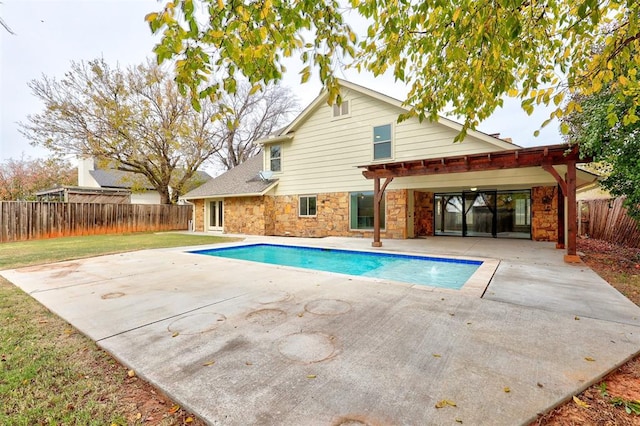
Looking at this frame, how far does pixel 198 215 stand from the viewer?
18.5 meters

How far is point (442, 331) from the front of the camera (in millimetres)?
3051

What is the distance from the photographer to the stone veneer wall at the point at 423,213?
13083 millimetres

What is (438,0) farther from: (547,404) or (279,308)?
(279,308)

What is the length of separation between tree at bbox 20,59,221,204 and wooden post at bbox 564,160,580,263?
14608 millimetres

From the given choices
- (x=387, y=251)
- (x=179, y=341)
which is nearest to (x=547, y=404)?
(x=179, y=341)

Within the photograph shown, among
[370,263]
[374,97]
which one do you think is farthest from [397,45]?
[374,97]

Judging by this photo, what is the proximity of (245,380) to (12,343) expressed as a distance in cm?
256

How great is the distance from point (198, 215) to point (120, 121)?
680 centimetres

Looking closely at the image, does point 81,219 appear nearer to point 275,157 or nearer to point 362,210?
point 275,157

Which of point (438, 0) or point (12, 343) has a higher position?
point (438, 0)

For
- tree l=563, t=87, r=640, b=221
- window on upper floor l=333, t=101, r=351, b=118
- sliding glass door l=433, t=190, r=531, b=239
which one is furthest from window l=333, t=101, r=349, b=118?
tree l=563, t=87, r=640, b=221

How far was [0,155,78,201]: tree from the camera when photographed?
22.0 m

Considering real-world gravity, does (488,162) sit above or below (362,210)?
above

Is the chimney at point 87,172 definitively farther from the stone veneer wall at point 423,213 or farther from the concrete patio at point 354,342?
the stone veneer wall at point 423,213
